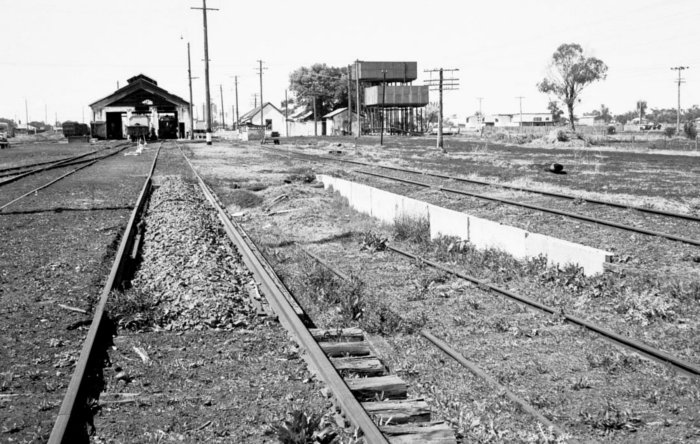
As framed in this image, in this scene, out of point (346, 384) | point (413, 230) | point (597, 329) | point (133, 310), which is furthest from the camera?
point (413, 230)

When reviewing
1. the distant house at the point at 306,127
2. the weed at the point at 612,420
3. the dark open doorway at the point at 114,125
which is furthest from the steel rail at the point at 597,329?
the distant house at the point at 306,127

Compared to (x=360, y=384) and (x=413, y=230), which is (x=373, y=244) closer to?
(x=413, y=230)

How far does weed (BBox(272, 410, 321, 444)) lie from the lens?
14.0 feet

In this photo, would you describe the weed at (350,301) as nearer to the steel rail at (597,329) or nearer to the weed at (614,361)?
the steel rail at (597,329)

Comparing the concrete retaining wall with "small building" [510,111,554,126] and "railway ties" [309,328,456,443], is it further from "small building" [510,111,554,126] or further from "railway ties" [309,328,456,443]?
"small building" [510,111,554,126]

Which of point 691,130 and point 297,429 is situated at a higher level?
point 691,130

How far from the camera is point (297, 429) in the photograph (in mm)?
4379

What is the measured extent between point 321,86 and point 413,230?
124381mm

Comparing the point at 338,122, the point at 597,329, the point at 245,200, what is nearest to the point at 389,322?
the point at 597,329

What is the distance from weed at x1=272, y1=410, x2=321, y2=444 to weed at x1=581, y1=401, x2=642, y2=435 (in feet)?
6.79

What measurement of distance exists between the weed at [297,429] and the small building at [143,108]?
72568mm

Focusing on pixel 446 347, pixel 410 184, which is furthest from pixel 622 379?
pixel 410 184

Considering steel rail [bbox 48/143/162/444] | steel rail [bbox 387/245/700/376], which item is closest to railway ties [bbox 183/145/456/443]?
steel rail [bbox 48/143/162/444]

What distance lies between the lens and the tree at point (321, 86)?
132750mm
